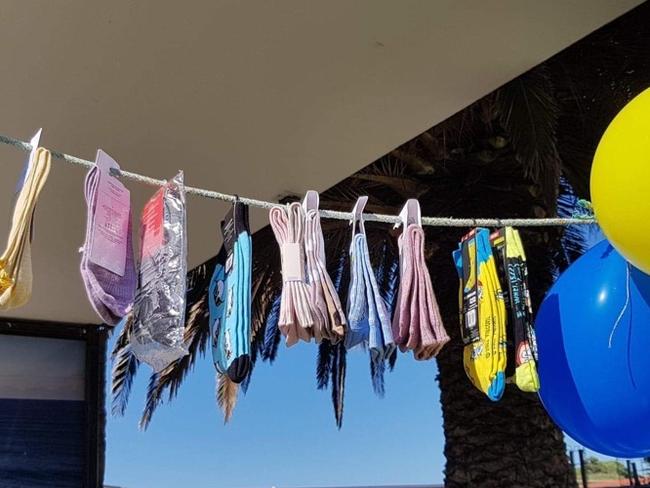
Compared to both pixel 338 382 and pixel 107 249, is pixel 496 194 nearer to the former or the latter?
pixel 338 382

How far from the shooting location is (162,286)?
5.37 feet

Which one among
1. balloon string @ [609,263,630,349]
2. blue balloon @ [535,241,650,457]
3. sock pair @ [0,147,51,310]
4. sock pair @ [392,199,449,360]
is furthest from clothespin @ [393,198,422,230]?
sock pair @ [0,147,51,310]

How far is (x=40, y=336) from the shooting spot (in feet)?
14.3

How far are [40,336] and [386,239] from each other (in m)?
2.36

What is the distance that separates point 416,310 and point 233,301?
0.49 metres

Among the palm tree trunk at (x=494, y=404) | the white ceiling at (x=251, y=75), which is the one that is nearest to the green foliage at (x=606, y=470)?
the palm tree trunk at (x=494, y=404)

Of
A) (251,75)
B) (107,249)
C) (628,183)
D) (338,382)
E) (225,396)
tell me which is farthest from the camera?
(338,382)

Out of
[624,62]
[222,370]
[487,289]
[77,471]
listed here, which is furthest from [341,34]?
[77,471]

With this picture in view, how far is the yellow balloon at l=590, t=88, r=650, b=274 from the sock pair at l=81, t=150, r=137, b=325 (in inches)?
42.9

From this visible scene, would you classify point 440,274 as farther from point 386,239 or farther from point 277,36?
point 277,36

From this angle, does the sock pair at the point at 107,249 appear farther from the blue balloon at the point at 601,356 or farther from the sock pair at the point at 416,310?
the blue balloon at the point at 601,356

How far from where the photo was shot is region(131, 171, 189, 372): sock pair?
159 centimetres

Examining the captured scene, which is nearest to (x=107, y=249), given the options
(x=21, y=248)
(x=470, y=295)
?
(x=21, y=248)

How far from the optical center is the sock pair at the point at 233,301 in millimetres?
1622
